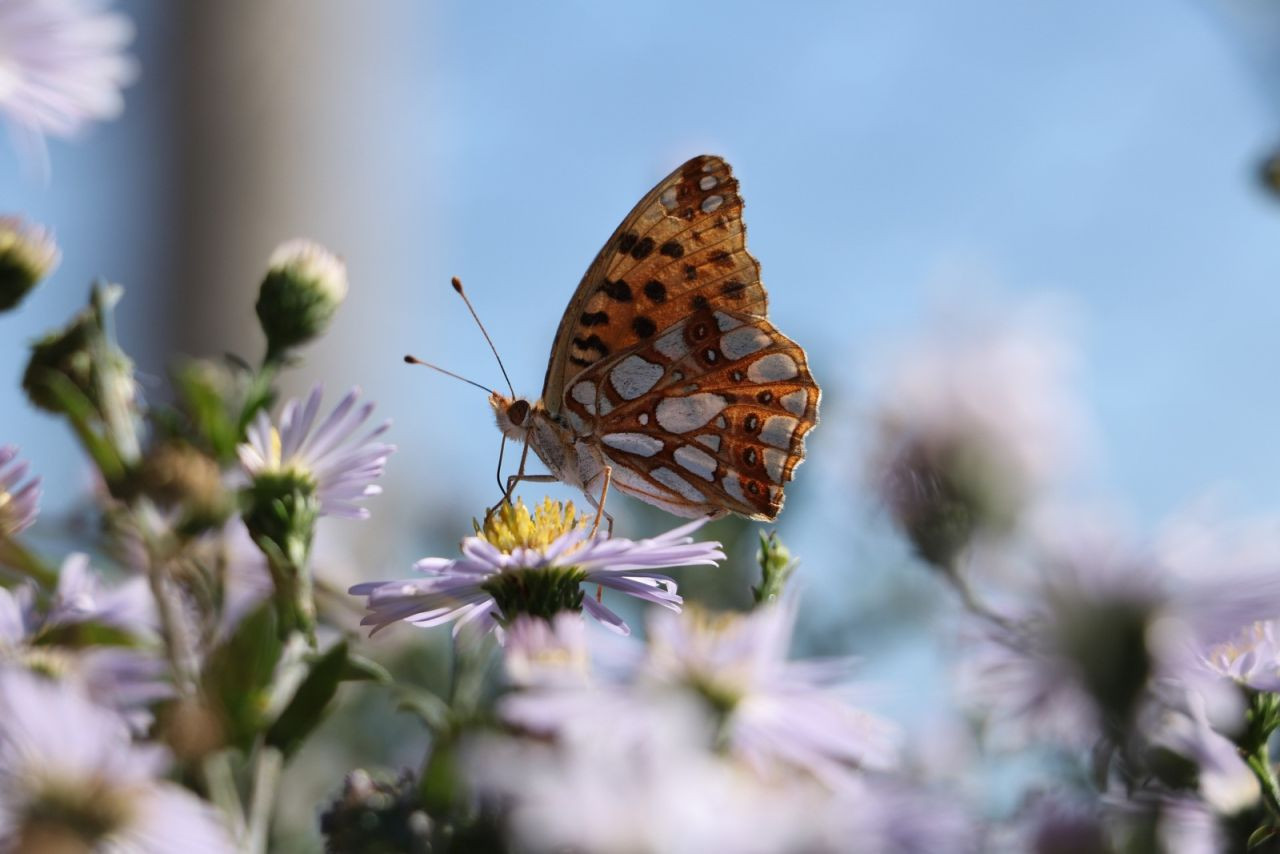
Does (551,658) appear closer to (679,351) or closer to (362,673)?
(362,673)

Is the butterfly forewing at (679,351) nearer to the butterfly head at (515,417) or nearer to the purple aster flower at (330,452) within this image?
the butterfly head at (515,417)

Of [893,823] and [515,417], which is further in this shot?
[515,417]

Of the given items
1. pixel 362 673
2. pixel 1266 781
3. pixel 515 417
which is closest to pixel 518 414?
pixel 515 417

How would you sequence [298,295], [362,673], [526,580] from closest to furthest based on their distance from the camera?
[362,673]
[526,580]
[298,295]

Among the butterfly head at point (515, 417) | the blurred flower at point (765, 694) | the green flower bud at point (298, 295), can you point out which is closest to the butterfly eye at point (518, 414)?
the butterfly head at point (515, 417)

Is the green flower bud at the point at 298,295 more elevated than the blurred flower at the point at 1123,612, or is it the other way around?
the green flower bud at the point at 298,295

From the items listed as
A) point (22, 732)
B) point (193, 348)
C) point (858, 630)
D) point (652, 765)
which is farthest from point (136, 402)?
point (193, 348)

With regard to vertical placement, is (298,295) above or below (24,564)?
above

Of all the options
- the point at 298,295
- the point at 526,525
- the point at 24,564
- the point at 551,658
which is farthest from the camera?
the point at 526,525
